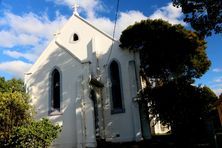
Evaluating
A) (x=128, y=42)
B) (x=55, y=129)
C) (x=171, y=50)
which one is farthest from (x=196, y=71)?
(x=55, y=129)

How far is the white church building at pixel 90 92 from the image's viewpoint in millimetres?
20422

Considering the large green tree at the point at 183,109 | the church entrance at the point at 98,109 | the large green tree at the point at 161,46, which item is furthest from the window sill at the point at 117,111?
the large green tree at the point at 161,46

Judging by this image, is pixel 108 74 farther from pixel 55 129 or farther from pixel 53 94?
pixel 55 129

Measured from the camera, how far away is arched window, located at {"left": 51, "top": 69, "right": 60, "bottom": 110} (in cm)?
2249

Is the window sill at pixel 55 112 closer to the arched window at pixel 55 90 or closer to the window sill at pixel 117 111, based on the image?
the arched window at pixel 55 90

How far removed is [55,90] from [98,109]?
13.1ft

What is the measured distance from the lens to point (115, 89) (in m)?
23.2

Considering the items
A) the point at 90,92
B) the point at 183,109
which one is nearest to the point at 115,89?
the point at 90,92

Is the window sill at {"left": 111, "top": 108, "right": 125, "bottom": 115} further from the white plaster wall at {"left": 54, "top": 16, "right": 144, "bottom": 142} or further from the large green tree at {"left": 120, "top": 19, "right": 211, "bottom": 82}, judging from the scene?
the large green tree at {"left": 120, "top": 19, "right": 211, "bottom": 82}

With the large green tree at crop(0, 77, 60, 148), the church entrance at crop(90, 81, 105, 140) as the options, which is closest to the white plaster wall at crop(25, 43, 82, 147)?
the large green tree at crop(0, 77, 60, 148)

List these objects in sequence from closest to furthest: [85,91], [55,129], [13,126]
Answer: [55,129] → [13,126] → [85,91]

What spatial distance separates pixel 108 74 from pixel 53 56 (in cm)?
501

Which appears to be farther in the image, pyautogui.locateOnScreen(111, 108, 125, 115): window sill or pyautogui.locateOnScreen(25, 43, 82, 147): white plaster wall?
pyautogui.locateOnScreen(111, 108, 125, 115): window sill

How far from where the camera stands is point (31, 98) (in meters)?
22.7
